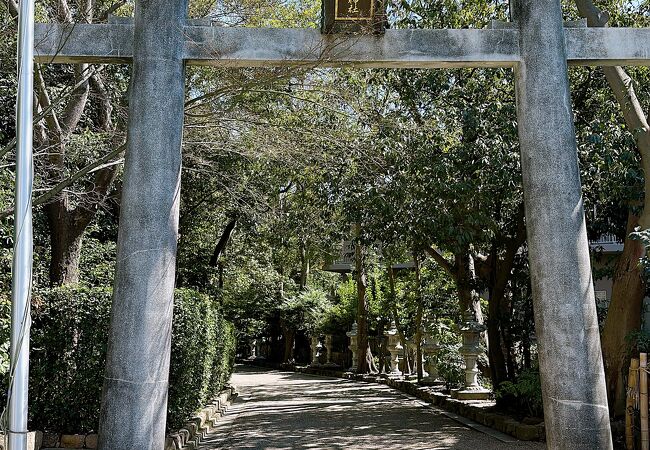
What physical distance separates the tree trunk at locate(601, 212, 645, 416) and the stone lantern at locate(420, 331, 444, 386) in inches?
294

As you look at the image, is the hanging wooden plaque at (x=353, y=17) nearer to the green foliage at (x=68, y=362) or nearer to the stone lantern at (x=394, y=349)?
the green foliage at (x=68, y=362)

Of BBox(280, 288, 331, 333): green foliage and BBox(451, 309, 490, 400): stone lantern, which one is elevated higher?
BBox(280, 288, 331, 333): green foliage

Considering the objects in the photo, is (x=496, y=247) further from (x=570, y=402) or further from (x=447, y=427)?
(x=570, y=402)

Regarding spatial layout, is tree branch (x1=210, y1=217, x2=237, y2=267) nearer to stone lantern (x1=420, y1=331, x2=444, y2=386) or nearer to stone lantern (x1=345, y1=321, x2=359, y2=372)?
stone lantern (x1=345, y1=321, x2=359, y2=372)

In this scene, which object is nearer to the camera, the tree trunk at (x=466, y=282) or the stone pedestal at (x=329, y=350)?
the tree trunk at (x=466, y=282)

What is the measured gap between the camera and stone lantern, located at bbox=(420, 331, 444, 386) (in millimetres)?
17609

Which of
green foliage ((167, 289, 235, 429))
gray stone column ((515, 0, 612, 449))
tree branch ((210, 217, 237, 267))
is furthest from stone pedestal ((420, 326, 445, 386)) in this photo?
gray stone column ((515, 0, 612, 449))

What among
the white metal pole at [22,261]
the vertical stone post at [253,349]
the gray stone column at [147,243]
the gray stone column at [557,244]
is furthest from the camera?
the vertical stone post at [253,349]

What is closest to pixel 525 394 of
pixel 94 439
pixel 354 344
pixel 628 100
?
pixel 628 100

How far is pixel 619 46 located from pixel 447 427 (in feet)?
25.8

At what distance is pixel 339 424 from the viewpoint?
13094mm

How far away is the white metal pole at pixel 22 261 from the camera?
14.6 feet

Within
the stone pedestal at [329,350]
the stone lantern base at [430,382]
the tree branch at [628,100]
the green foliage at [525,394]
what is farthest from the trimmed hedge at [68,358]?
the stone pedestal at [329,350]

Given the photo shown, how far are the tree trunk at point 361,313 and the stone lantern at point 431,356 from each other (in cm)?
491
